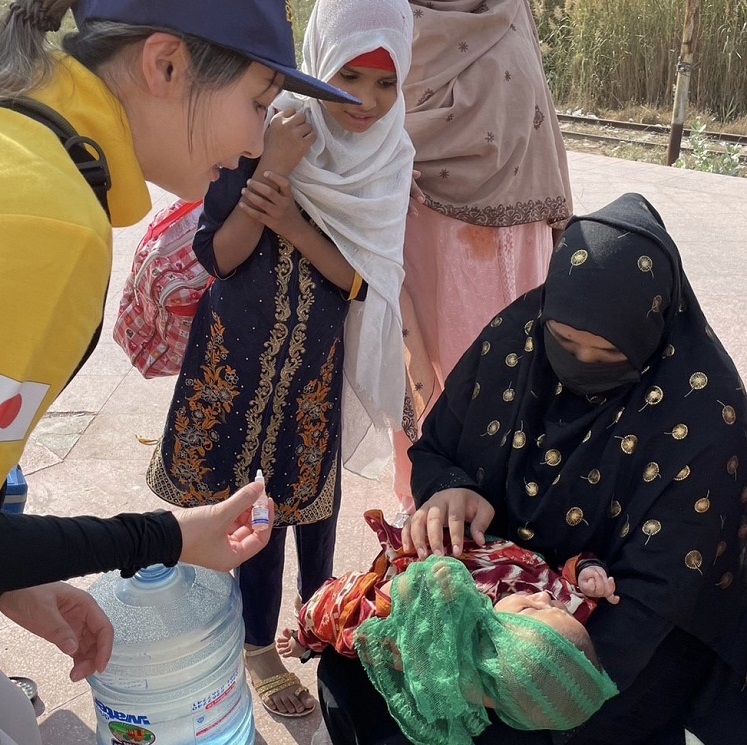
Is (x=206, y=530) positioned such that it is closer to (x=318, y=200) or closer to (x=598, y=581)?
(x=598, y=581)

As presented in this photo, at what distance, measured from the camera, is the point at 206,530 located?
1.43 meters

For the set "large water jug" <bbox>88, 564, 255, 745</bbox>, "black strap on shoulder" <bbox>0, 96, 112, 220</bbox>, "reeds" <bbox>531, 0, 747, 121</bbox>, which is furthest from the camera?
"reeds" <bbox>531, 0, 747, 121</bbox>

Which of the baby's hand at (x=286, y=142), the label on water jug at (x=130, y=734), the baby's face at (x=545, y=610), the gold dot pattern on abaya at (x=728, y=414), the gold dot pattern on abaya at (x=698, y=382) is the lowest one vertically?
the label on water jug at (x=130, y=734)

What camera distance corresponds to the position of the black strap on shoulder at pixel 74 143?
1.10 metres

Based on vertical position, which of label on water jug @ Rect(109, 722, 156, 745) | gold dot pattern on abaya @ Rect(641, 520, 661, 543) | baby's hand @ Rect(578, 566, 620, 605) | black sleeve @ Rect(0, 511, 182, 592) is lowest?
label on water jug @ Rect(109, 722, 156, 745)

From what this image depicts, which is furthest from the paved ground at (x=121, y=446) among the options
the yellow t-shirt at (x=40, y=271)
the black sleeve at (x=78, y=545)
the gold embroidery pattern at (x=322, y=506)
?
the yellow t-shirt at (x=40, y=271)

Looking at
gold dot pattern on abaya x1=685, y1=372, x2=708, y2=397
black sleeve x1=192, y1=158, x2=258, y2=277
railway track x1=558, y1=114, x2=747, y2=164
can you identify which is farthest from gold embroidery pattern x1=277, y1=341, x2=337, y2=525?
railway track x1=558, y1=114, x2=747, y2=164

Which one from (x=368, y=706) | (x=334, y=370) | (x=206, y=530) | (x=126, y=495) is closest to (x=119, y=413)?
(x=126, y=495)

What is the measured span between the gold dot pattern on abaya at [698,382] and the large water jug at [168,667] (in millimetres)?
1172

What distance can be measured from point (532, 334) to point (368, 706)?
2.87 ft

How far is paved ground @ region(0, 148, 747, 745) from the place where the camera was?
94.5 inches

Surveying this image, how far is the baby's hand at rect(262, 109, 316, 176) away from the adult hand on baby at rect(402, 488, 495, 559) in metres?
0.84

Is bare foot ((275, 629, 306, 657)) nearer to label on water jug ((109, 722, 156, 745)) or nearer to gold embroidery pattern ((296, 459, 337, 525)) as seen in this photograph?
gold embroidery pattern ((296, 459, 337, 525))

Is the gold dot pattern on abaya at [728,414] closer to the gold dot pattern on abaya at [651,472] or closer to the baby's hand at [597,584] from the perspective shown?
the gold dot pattern on abaya at [651,472]
